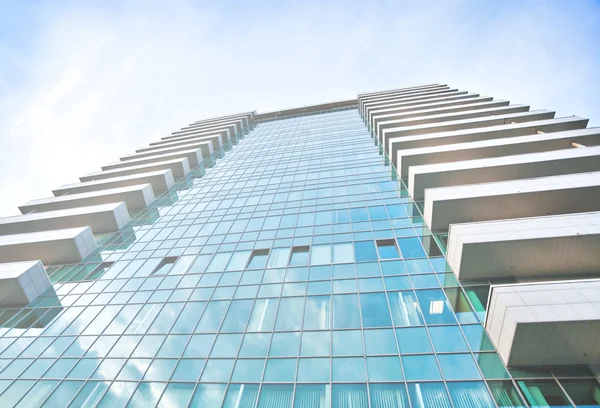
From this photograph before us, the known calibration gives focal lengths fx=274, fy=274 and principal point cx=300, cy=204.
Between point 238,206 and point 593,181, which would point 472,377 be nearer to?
point 593,181

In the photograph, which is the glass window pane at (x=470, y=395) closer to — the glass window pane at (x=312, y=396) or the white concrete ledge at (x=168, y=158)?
the glass window pane at (x=312, y=396)

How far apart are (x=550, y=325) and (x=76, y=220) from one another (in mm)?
30565

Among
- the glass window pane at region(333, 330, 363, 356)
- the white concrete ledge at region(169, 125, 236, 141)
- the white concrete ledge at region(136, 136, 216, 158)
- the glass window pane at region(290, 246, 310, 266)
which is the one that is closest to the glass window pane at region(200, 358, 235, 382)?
the glass window pane at region(333, 330, 363, 356)

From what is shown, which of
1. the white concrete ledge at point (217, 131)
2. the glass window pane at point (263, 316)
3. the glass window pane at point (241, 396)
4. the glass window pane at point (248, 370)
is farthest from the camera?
the white concrete ledge at point (217, 131)

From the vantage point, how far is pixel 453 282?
497 inches

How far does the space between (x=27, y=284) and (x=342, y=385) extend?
19082mm

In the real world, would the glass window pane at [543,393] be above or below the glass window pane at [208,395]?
above

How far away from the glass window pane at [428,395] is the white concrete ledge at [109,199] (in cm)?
2608

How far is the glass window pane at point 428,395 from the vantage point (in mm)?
8695

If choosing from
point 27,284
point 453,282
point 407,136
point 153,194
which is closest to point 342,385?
point 453,282

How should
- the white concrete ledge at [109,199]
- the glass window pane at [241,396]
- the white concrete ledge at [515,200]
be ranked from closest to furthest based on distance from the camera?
the glass window pane at [241,396]
the white concrete ledge at [515,200]
the white concrete ledge at [109,199]

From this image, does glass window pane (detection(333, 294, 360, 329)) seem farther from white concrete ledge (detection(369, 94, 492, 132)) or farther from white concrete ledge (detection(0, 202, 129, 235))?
white concrete ledge (detection(369, 94, 492, 132))

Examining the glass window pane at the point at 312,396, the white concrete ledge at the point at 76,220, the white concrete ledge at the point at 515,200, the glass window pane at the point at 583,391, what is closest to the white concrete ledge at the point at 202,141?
the white concrete ledge at the point at 76,220

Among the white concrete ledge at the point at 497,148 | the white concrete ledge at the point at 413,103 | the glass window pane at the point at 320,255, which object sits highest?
the white concrete ledge at the point at 413,103
